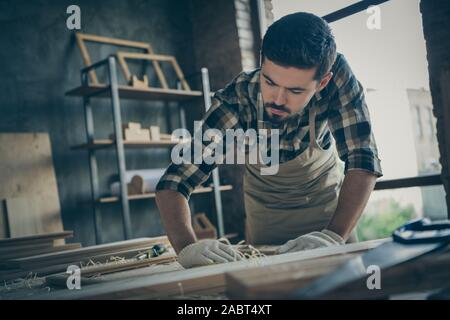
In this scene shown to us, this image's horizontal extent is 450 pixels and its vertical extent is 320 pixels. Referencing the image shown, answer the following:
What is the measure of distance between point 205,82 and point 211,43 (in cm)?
58

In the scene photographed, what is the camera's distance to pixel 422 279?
0.70 meters

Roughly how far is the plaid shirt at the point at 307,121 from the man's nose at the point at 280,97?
8.2 inches

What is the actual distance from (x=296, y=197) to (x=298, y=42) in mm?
709

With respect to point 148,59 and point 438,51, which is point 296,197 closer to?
point 438,51

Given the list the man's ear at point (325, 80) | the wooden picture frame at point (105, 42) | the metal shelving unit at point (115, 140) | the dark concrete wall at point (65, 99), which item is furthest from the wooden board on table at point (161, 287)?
the wooden picture frame at point (105, 42)

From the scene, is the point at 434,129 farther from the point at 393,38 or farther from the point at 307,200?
the point at 307,200

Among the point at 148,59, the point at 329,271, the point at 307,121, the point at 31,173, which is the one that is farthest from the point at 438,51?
the point at 31,173

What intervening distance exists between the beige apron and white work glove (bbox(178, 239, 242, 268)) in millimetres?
699

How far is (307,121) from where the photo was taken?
1.78 meters

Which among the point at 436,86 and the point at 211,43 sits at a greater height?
the point at 211,43

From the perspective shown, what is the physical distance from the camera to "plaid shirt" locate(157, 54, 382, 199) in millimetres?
1607

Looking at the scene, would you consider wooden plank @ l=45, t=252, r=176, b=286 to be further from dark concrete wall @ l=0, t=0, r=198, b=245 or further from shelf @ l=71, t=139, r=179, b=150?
dark concrete wall @ l=0, t=0, r=198, b=245
